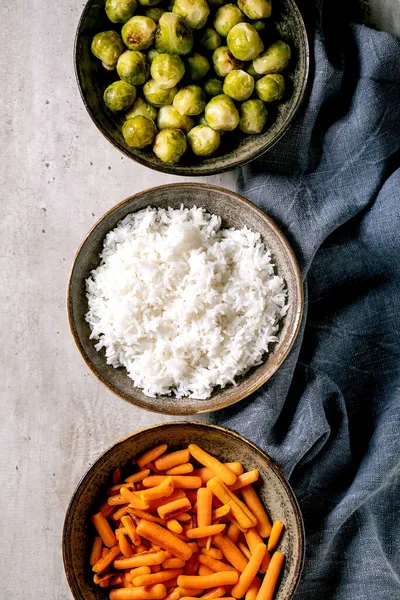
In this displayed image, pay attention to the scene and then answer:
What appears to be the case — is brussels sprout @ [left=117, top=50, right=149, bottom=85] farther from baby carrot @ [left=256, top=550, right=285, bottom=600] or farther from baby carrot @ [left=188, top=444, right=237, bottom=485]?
baby carrot @ [left=256, top=550, right=285, bottom=600]

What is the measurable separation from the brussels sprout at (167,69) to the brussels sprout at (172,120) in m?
0.09

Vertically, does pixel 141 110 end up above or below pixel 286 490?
above

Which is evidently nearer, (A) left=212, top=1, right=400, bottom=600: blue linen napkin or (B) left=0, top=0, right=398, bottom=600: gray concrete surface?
(A) left=212, top=1, right=400, bottom=600: blue linen napkin

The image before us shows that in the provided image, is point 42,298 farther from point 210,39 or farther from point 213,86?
point 210,39

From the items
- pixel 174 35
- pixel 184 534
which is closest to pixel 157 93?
pixel 174 35

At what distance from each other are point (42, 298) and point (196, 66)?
1.09 m

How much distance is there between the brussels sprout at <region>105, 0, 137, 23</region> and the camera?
2.32m

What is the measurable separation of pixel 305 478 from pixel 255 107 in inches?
56.2

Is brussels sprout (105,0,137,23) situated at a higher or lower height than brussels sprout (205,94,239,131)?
higher

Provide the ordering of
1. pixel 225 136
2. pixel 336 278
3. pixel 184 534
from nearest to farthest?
pixel 184 534 → pixel 225 136 → pixel 336 278

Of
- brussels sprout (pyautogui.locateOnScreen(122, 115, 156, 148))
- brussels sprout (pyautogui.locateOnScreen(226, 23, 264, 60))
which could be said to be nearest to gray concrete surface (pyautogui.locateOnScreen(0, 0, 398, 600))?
brussels sprout (pyautogui.locateOnScreen(122, 115, 156, 148))

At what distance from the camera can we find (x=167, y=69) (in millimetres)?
2305

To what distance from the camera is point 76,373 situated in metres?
2.71

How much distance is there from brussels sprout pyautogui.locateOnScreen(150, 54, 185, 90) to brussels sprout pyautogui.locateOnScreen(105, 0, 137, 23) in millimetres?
181
